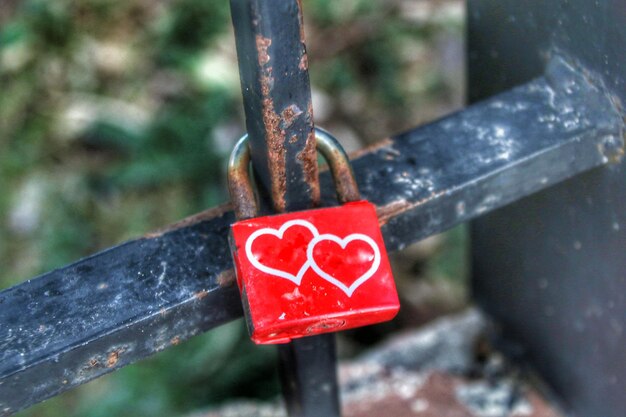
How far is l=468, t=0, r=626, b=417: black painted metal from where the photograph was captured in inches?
29.0

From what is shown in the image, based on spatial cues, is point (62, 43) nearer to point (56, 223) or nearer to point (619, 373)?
point (56, 223)

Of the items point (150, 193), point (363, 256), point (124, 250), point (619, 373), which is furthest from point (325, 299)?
point (150, 193)

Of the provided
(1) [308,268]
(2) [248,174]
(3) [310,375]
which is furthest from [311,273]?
(3) [310,375]


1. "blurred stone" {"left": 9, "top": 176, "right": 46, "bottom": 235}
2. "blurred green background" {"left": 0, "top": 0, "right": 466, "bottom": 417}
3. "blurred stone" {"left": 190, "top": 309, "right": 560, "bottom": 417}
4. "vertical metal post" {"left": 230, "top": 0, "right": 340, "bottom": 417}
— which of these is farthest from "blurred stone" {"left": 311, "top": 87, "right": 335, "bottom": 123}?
"vertical metal post" {"left": 230, "top": 0, "right": 340, "bottom": 417}

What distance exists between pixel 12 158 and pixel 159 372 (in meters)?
0.89

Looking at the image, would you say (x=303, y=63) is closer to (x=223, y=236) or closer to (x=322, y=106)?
(x=223, y=236)

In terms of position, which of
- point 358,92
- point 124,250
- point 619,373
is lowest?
point 619,373

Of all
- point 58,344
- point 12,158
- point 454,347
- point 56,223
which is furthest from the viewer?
point 12,158

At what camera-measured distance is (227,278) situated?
646 millimetres

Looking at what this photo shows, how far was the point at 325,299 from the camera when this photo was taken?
1.96ft

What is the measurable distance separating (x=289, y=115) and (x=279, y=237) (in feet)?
0.34

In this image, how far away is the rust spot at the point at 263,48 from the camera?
1.77 feet

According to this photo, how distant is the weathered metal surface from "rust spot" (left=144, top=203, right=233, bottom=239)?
2.6 inches

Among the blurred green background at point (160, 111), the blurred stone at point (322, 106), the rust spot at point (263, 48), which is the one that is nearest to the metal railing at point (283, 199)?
the rust spot at point (263, 48)
